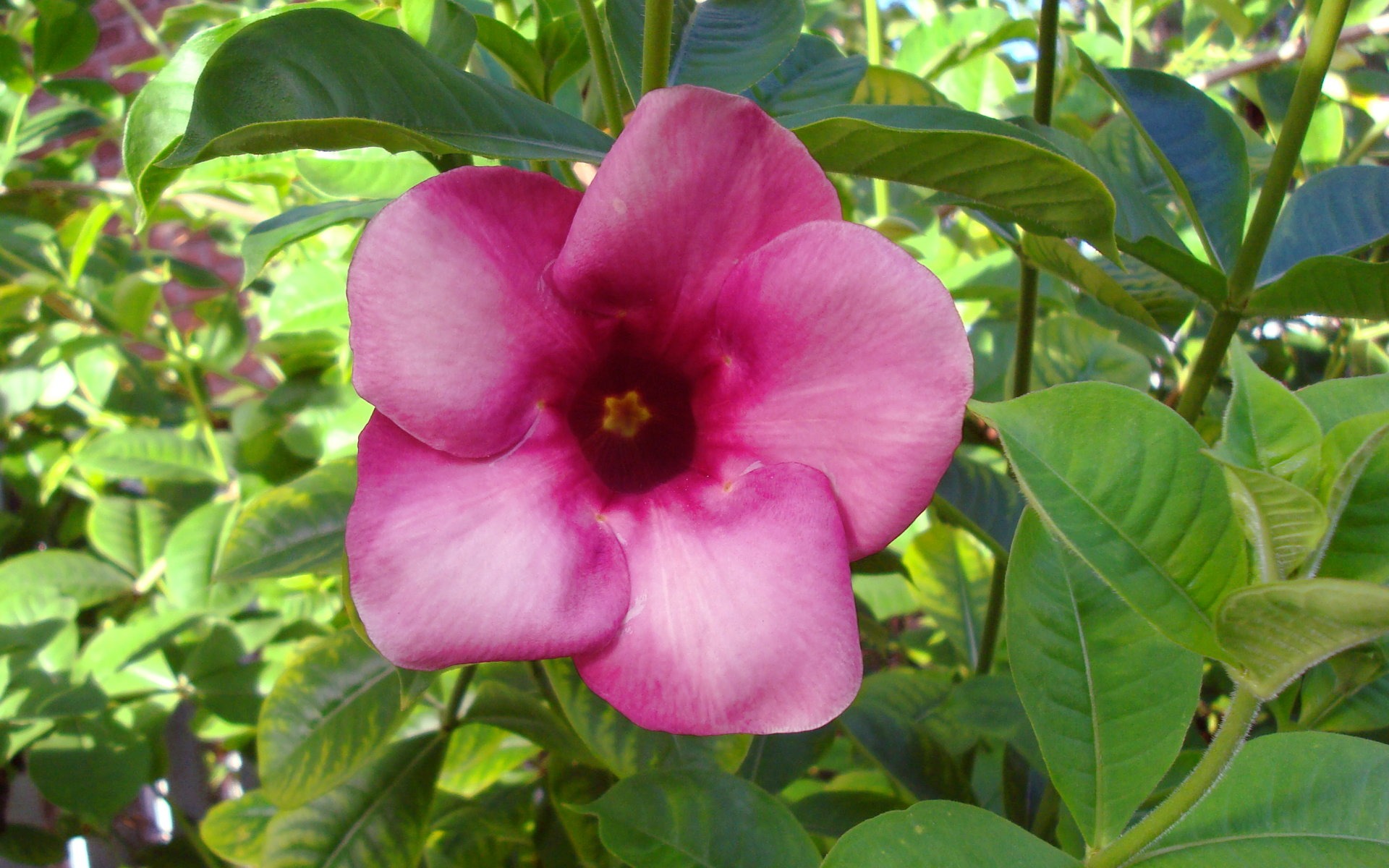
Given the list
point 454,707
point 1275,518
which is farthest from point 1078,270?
point 454,707

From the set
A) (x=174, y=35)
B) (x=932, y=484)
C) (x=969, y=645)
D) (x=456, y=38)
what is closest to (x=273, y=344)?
(x=174, y=35)

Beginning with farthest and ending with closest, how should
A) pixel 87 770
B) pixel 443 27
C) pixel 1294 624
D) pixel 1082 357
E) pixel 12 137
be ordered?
pixel 12 137 < pixel 87 770 < pixel 1082 357 < pixel 443 27 < pixel 1294 624

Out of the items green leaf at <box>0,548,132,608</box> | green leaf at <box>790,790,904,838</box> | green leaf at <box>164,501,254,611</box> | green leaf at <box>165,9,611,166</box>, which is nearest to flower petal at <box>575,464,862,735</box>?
green leaf at <box>165,9,611,166</box>

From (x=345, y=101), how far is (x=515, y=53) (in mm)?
280

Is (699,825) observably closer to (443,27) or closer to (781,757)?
(781,757)

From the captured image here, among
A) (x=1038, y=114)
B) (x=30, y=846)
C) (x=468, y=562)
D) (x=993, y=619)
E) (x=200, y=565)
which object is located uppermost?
(x=1038, y=114)

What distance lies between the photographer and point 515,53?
0.66 meters

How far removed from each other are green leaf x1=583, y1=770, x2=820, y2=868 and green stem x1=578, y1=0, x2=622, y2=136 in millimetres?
435

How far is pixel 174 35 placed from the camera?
1.60m

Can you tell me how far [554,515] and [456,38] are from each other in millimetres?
302

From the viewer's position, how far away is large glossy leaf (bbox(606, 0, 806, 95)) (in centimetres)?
56

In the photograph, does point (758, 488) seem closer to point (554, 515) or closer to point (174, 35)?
point (554, 515)

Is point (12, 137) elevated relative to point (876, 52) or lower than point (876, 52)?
lower

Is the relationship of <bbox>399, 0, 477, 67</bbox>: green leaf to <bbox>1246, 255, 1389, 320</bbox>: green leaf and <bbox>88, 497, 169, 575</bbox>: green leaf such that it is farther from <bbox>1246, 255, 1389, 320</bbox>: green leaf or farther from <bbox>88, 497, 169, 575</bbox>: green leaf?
<bbox>88, 497, 169, 575</bbox>: green leaf
